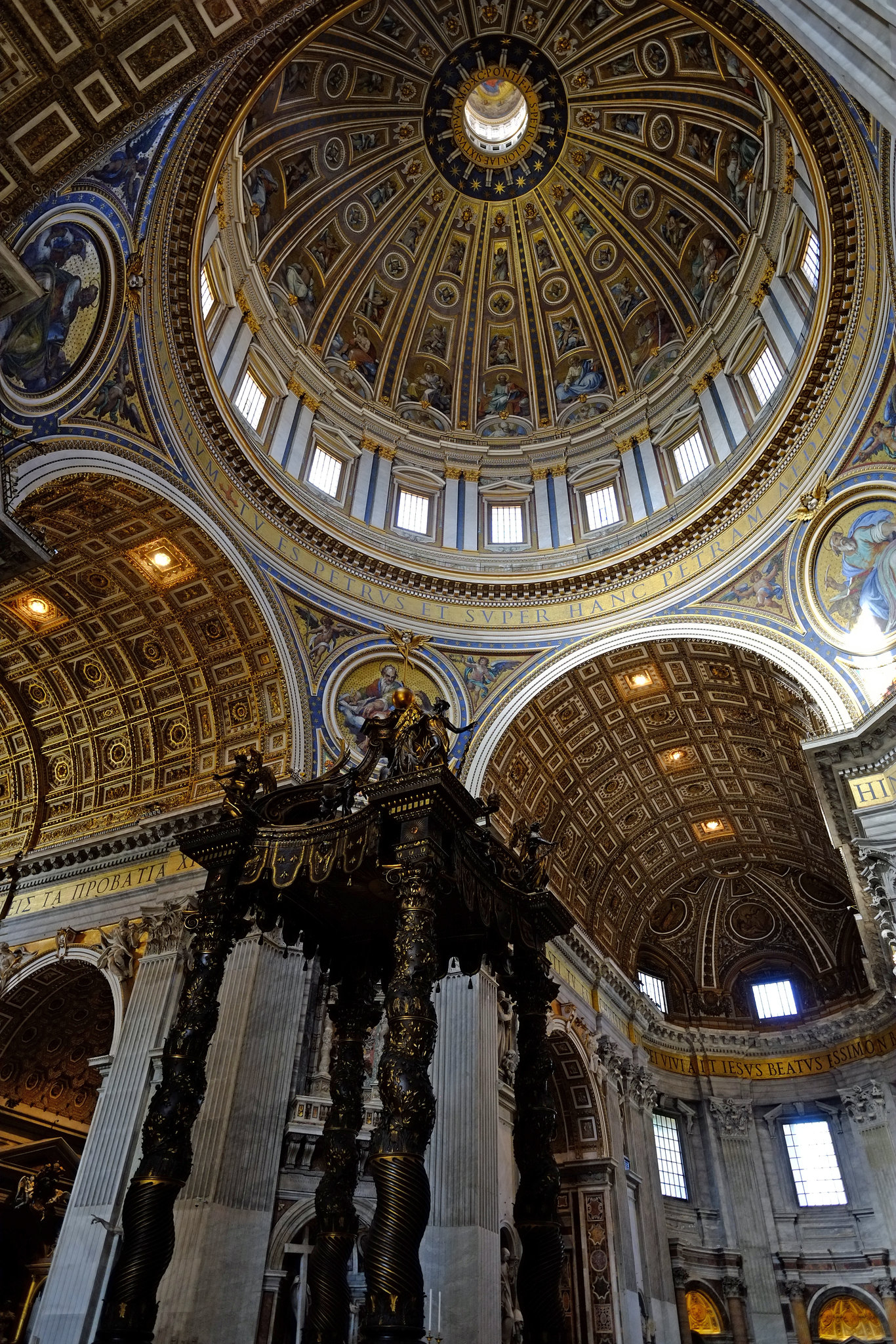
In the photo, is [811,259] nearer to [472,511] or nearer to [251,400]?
[472,511]

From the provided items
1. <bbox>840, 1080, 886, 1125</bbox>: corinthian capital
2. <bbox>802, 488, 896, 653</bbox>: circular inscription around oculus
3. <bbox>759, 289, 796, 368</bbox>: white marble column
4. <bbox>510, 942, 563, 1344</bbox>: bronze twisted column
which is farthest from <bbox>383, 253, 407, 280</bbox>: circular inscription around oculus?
<bbox>840, 1080, 886, 1125</bbox>: corinthian capital

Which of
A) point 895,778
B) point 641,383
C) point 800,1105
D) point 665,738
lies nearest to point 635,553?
point 665,738

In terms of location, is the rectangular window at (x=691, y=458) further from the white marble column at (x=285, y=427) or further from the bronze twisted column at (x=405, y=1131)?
the bronze twisted column at (x=405, y=1131)

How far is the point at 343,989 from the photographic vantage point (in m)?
10.2

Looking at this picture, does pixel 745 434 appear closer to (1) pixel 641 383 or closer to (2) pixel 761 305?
(2) pixel 761 305

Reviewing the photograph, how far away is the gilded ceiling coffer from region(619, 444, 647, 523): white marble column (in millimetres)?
11377

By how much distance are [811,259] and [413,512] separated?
962 cm

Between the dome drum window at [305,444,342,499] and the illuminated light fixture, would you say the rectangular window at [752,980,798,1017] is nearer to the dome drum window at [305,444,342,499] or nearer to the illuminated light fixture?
the illuminated light fixture

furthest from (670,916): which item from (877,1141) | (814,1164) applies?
(877,1141)

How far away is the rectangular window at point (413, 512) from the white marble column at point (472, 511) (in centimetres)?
93

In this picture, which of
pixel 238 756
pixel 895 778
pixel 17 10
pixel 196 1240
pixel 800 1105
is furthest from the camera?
pixel 800 1105

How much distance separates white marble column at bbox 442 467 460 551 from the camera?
67.8 ft

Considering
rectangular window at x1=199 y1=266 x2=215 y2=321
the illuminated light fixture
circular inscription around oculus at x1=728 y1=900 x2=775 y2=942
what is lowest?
circular inscription around oculus at x1=728 y1=900 x2=775 y2=942

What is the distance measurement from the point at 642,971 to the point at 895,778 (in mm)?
14862
